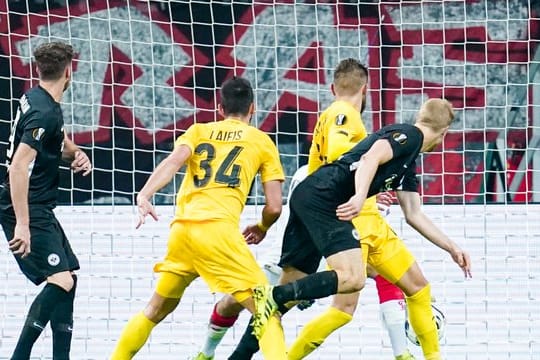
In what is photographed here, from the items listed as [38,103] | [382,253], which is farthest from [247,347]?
[38,103]

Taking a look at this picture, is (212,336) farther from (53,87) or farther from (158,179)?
(53,87)

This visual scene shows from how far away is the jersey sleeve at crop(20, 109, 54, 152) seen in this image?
300 inches

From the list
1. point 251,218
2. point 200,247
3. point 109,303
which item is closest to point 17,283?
point 109,303

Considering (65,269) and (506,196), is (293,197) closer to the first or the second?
(65,269)

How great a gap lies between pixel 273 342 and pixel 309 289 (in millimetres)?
334

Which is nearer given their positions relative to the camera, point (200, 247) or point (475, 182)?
point (200, 247)

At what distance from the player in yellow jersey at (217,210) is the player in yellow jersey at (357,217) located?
428mm

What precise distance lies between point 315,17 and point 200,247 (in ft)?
13.3

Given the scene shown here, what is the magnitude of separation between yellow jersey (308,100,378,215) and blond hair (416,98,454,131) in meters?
0.44

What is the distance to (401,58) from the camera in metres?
11.1

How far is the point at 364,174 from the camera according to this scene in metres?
7.18

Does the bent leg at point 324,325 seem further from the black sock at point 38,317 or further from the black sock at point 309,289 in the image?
the black sock at point 38,317

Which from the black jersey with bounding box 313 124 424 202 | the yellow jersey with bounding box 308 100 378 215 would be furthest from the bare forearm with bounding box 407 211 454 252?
the black jersey with bounding box 313 124 424 202

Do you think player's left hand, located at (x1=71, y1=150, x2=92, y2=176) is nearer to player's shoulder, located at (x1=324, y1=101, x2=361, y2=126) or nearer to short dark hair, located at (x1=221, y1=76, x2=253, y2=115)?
short dark hair, located at (x1=221, y1=76, x2=253, y2=115)
